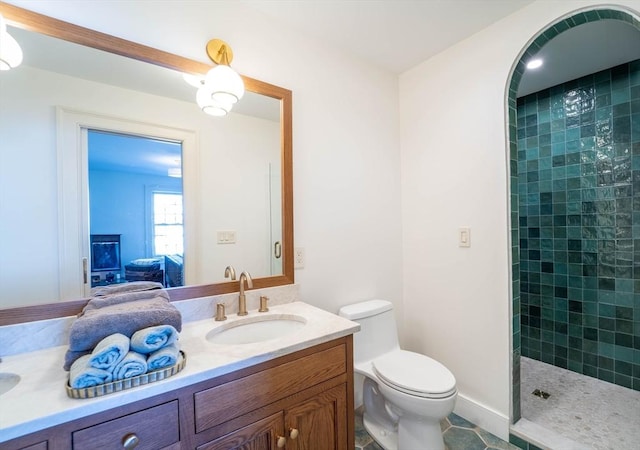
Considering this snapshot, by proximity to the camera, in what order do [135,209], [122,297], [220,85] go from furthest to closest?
1. [220,85]
2. [135,209]
3. [122,297]

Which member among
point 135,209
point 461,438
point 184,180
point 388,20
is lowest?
point 461,438

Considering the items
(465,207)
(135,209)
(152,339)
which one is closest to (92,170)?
(135,209)

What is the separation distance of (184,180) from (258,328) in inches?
30.6

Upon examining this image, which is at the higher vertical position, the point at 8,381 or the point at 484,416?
the point at 8,381

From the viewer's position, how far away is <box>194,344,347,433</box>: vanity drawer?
34.0 inches

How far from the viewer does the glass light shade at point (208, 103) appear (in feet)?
4.47

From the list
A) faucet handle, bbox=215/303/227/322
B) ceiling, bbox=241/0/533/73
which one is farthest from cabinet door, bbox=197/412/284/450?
ceiling, bbox=241/0/533/73

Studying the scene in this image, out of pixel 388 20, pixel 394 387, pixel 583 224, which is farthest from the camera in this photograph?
pixel 583 224

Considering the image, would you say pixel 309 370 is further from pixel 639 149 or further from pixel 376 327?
pixel 639 149

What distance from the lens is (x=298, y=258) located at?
1653mm

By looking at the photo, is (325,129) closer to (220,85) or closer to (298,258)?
(220,85)

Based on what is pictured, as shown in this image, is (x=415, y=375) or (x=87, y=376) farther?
(x=415, y=375)

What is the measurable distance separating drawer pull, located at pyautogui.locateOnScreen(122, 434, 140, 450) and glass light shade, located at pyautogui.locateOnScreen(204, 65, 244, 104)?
129 cm

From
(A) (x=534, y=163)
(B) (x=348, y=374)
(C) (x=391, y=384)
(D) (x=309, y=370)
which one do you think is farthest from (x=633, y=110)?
(D) (x=309, y=370)
